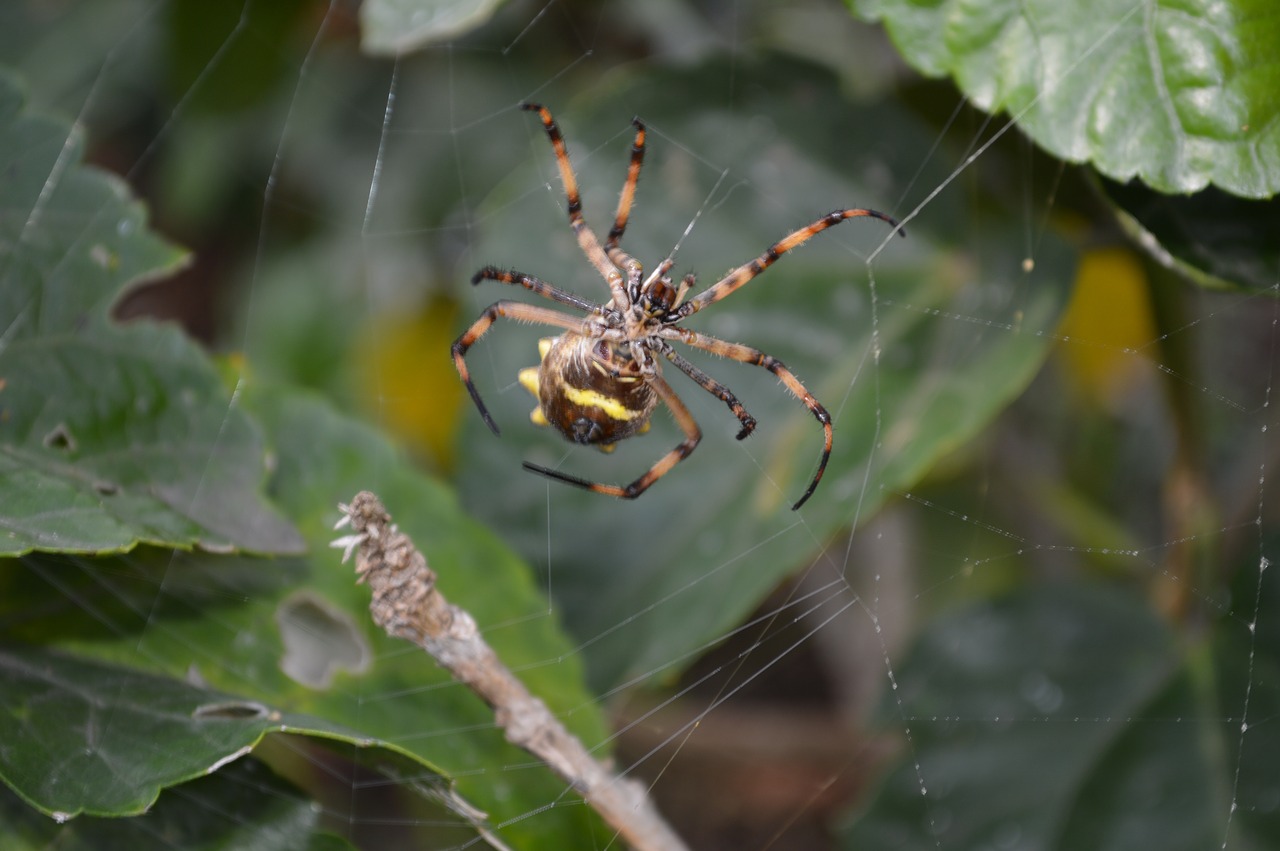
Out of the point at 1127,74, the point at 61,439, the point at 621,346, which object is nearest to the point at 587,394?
the point at 621,346

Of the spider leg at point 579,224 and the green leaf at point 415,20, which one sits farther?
the spider leg at point 579,224

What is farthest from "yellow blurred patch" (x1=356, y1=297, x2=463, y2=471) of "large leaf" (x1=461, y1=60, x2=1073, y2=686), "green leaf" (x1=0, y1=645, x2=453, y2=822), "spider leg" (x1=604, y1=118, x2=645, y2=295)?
"green leaf" (x1=0, y1=645, x2=453, y2=822)

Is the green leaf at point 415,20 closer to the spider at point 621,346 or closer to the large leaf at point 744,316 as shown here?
the spider at point 621,346

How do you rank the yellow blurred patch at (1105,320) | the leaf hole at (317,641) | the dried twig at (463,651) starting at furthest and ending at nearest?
the yellow blurred patch at (1105,320), the leaf hole at (317,641), the dried twig at (463,651)

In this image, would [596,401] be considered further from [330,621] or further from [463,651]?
[463,651]

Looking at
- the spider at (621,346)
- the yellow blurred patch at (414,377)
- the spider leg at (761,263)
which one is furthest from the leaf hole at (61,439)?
the yellow blurred patch at (414,377)

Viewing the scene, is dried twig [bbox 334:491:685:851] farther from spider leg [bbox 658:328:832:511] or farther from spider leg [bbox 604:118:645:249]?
spider leg [bbox 604:118:645:249]
